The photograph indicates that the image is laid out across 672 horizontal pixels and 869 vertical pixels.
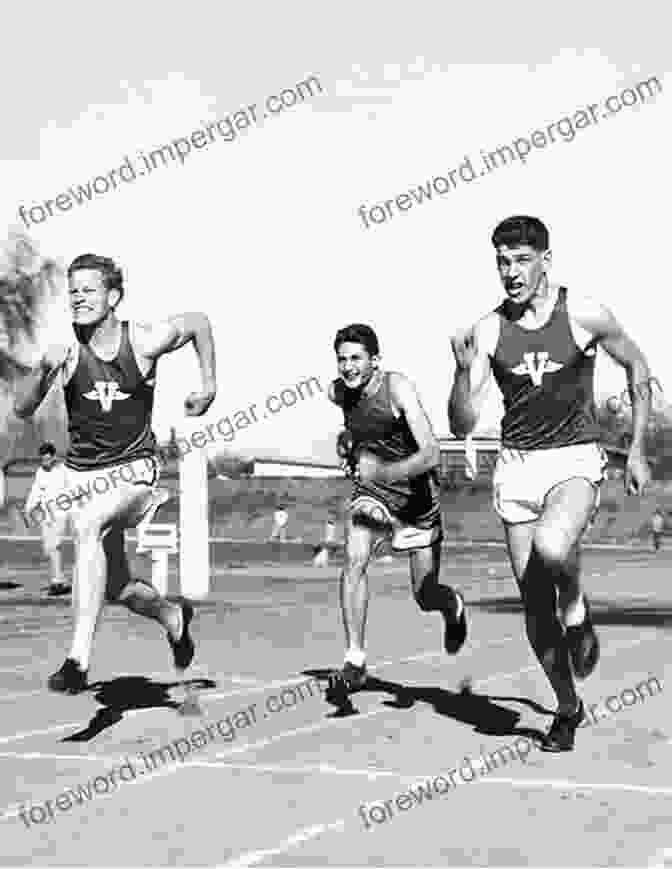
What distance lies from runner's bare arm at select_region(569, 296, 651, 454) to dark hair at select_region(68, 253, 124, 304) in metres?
2.48

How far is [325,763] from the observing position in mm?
8883

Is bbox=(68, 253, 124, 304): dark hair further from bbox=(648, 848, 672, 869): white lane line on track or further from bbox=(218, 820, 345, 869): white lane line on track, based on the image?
bbox=(648, 848, 672, 869): white lane line on track

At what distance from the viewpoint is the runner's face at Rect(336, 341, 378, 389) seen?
424 inches

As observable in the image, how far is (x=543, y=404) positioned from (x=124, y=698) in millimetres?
3924

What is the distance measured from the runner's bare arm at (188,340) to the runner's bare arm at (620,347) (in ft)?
6.71

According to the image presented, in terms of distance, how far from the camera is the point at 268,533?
8538cm

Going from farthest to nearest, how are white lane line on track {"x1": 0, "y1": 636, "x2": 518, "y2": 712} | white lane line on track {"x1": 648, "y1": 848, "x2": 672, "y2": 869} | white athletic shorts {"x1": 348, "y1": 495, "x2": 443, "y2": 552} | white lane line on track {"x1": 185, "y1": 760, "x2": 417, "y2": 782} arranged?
white lane line on track {"x1": 0, "y1": 636, "x2": 518, "y2": 712}
white athletic shorts {"x1": 348, "y1": 495, "x2": 443, "y2": 552}
white lane line on track {"x1": 185, "y1": 760, "x2": 417, "y2": 782}
white lane line on track {"x1": 648, "y1": 848, "x2": 672, "y2": 869}

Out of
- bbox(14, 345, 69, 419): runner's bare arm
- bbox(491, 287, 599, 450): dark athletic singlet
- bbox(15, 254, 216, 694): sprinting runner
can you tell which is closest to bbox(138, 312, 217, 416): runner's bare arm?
bbox(15, 254, 216, 694): sprinting runner

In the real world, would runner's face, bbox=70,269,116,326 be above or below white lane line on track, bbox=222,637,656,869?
above

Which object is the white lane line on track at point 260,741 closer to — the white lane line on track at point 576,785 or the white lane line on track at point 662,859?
the white lane line on track at point 576,785

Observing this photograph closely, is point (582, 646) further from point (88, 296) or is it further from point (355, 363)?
point (88, 296)

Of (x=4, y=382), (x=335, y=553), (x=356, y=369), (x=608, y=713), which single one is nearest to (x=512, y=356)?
(x=356, y=369)

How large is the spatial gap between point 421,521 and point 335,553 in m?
39.8

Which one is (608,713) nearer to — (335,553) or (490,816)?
(490,816)
